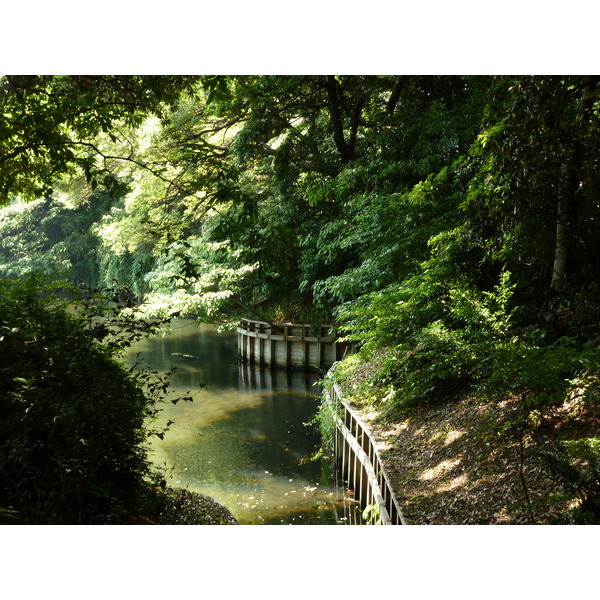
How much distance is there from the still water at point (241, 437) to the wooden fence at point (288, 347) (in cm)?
17

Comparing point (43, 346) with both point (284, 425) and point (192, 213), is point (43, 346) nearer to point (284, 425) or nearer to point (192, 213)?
point (192, 213)

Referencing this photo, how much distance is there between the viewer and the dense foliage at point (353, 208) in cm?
289

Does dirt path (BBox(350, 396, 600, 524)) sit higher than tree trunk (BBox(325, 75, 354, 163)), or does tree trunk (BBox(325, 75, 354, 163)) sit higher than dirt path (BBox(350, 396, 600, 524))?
tree trunk (BBox(325, 75, 354, 163))

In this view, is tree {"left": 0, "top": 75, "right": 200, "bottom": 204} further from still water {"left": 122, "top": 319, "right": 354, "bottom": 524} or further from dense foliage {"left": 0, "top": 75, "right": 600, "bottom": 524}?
still water {"left": 122, "top": 319, "right": 354, "bottom": 524}

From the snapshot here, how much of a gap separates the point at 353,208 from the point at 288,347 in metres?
1.96

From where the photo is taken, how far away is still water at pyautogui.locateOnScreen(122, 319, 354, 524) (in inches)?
165

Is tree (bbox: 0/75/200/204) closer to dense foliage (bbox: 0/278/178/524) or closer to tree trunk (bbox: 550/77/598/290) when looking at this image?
dense foliage (bbox: 0/278/178/524)

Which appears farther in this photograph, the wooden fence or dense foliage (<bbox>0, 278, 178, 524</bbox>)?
the wooden fence

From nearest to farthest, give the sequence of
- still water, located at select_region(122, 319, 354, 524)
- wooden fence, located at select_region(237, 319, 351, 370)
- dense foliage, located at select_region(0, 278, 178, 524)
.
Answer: dense foliage, located at select_region(0, 278, 178, 524)
still water, located at select_region(122, 319, 354, 524)
wooden fence, located at select_region(237, 319, 351, 370)

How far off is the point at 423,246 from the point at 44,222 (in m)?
3.35

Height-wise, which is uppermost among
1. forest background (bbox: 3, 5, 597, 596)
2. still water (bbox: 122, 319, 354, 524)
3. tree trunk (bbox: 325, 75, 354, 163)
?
tree trunk (bbox: 325, 75, 354, 163)

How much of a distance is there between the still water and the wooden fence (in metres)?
0.17

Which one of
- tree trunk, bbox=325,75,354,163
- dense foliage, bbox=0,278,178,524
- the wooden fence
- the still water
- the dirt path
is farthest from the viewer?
the wooden fence

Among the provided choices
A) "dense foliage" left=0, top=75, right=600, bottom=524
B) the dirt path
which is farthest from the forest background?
the dirt path
